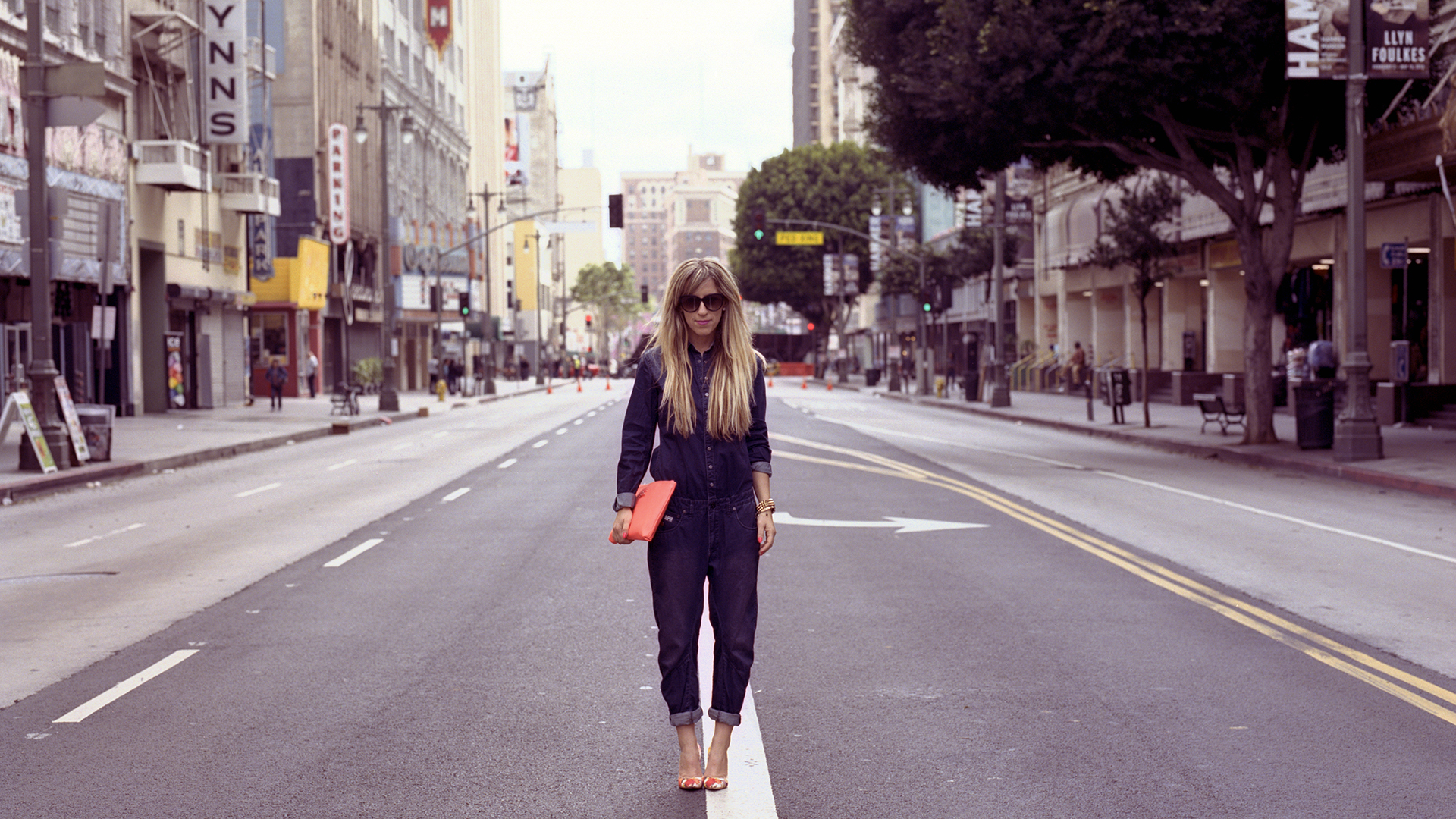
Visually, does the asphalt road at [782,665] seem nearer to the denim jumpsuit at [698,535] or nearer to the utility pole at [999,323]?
the denim jumpsuit at [698,535]

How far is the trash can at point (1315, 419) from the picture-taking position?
2236cm

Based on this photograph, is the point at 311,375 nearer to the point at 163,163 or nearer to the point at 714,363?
the point at 163,163

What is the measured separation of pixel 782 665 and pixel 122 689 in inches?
129

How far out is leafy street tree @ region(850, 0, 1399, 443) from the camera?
71.3ft

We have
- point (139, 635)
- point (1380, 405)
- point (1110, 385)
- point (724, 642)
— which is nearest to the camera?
point (724, 642)

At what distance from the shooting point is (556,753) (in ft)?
19.0

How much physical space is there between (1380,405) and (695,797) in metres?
27.8

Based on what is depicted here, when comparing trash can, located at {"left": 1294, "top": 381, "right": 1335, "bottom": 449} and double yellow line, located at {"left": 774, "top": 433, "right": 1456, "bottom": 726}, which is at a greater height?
trash can, located at {"left": 1294, "top": 381, "right": 1335, "bottom": 449}

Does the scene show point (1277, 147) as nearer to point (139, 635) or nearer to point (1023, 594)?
point (1023, 594)

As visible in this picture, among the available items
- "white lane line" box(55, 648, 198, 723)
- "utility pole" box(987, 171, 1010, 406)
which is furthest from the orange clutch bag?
"utility pole" box(987, 171, 1010, 406)

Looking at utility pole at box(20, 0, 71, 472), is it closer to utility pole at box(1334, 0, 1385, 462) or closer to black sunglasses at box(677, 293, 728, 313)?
→ black sunglasses at box(677, 293, 728, 313)

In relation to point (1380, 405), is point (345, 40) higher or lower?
higher

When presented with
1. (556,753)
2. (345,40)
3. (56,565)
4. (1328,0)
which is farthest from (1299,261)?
(345,40)

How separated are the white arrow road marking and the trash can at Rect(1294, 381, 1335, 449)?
10966 millimetres
